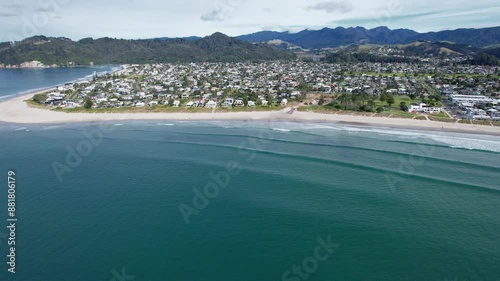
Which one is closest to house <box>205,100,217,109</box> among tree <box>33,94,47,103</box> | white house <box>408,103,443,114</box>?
white house <box>408,103,443,114</box>

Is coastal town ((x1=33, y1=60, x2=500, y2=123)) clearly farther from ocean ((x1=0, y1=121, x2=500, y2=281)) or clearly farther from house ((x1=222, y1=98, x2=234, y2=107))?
ocean ((x1=0, y1=121, x2=500, y2=281))

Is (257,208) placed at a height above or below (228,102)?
below

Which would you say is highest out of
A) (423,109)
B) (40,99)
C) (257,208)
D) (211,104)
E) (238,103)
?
(423,109)

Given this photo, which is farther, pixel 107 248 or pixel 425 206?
pixel 425 206

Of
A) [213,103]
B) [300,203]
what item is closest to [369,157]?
[300,203]

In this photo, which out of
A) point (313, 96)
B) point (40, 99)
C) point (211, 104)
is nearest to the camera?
point (211, 104)

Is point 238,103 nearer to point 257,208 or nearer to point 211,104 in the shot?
point 211,104

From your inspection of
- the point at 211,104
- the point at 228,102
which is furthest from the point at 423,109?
the point at 211,104

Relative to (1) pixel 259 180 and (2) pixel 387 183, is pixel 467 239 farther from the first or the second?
(1) pixel 259 180

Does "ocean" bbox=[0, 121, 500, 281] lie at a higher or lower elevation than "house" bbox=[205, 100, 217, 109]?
lower
